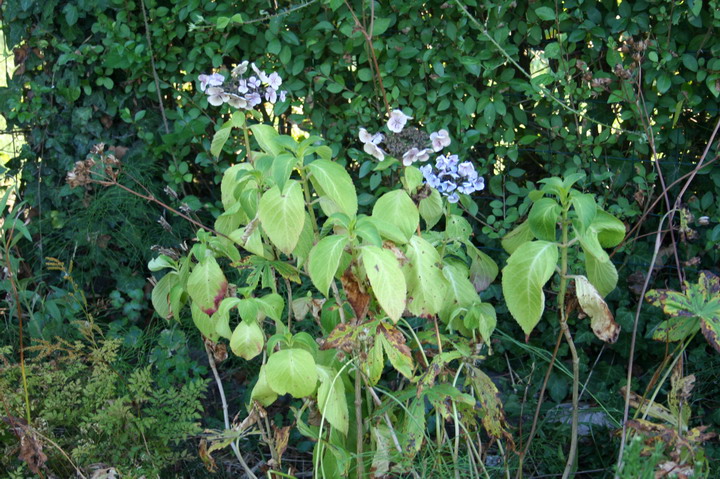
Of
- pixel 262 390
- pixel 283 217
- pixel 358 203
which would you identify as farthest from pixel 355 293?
pixel 358 203

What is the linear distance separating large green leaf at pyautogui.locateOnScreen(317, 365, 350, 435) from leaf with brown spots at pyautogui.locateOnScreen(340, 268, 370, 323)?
214 millimetres

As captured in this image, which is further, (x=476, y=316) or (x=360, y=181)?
(x=360, y=181)

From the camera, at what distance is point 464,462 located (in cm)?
228

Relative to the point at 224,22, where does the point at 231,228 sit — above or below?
below

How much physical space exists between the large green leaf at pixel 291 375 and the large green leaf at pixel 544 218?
676 mm

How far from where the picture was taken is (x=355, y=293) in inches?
75.9

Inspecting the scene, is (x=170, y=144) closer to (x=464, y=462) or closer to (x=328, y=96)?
(x=328, y=96)

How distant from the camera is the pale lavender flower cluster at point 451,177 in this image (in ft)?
7.49

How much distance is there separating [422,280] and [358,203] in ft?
Result: 4.83

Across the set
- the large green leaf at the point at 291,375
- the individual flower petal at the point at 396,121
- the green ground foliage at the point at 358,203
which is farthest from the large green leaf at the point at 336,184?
the large green leaf at the point at 291,375

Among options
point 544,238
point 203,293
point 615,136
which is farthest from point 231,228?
point 615,136

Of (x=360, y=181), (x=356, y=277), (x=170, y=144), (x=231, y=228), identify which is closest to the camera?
(x=356, y=277)

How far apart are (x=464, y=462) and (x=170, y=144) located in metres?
2.22

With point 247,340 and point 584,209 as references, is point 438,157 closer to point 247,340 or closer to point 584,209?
point 584,209
